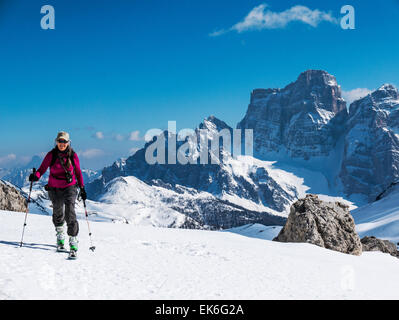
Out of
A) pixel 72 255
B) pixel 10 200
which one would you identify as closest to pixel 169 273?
pixel 72 255

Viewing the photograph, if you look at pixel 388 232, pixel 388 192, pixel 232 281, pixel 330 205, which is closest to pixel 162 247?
pixel 232 281

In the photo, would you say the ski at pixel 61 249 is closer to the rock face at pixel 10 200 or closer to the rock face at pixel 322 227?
the rock face at pixel 322 227

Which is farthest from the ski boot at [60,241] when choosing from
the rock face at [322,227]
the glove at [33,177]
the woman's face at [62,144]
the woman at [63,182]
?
the rock face at [322,227]

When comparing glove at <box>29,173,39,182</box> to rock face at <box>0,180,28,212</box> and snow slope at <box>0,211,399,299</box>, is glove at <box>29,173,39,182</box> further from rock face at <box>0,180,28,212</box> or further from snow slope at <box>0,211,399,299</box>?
rock face at <box>0,180,28,212</box>

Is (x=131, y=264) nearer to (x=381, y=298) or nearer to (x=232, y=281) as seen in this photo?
(x=232, y=281)

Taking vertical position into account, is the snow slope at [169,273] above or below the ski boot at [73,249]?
below

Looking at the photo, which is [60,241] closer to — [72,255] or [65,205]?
[72,255]

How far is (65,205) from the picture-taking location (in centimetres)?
1133

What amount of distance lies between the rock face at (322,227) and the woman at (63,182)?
48.4 feet

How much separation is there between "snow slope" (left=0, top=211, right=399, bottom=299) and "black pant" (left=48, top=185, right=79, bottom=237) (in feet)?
3.14

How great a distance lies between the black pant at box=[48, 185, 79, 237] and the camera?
36.4ft

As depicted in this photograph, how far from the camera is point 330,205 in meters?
24.8

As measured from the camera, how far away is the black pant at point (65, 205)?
1109 centimetres
